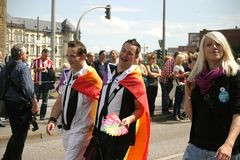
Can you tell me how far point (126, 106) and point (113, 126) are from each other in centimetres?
32

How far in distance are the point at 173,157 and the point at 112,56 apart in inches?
180

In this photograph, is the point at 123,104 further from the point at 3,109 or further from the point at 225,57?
the point at 3,109

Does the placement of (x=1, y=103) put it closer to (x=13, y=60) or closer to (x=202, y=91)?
(x=13, y=60)

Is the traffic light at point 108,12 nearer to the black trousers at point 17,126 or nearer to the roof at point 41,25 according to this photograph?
the black trousers at point 17,126

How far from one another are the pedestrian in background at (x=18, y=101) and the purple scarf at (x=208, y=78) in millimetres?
3699

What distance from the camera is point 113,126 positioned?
392cm

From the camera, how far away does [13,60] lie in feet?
21.6

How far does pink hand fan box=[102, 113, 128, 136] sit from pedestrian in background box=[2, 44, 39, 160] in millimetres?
2764

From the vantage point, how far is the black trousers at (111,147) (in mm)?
4059

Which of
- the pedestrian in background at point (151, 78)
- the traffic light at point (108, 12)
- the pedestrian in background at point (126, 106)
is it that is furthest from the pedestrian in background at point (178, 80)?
the traffic light at point (108, 12)

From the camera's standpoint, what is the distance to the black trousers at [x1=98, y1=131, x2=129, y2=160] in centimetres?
406

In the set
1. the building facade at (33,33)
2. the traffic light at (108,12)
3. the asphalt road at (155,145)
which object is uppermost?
Result: the building facade at (33,33)

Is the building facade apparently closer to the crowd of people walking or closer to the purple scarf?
the crowd of people walking

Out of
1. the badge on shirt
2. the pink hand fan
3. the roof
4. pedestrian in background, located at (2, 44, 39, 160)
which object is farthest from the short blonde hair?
the roof
